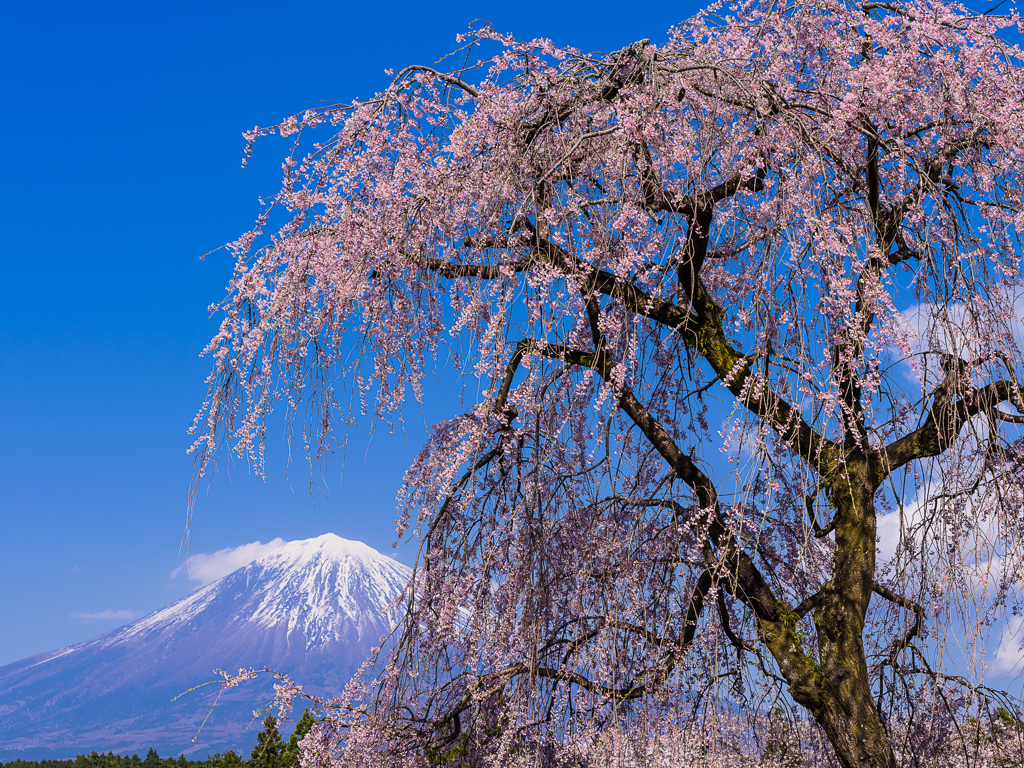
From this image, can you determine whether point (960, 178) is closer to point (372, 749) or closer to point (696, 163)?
point (696, 163)

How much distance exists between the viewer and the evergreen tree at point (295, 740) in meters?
8.05

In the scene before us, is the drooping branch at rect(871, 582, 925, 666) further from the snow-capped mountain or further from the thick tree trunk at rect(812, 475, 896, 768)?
the snow-capped mountain

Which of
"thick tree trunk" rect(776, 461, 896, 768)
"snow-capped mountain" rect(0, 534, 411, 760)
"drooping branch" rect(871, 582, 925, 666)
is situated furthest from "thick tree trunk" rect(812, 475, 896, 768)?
"snow-capped mountain" rect(0, 534, 411, 760)

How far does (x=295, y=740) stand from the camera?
872cm

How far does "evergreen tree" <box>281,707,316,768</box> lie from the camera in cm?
805

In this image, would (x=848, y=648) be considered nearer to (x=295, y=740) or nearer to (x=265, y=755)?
(x=295, y=740)

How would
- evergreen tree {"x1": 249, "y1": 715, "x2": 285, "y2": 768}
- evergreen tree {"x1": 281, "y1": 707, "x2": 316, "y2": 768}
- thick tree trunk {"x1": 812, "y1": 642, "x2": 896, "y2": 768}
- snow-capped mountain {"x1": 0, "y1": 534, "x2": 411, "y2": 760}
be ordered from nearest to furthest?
thick tree trunk {"x1": 812, "y1": 642, "x2": 896, "y2": 768} < evergreen tree {"x1": 281, "y1": 707, "x2": 316, "y2": 768} < evergreen tree {"x1": 249, "y1": 715, "x2": 285, "y2": 768} < snow-capped mountain {"x1": 0, "y1": 534, "x2": 411, "y2": 760}

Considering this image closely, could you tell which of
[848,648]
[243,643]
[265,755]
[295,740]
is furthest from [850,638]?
[243,643]

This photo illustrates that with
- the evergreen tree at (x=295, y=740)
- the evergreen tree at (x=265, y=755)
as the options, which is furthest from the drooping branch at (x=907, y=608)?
the evergreen tree at (x=265, y=755)

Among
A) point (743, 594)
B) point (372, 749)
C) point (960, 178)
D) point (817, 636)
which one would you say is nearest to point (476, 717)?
point (372, 749)

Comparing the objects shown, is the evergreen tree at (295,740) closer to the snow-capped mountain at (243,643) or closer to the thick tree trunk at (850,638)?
the thick tree trunk at (850,638)

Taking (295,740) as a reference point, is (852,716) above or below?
above

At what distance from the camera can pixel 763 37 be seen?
4.37m

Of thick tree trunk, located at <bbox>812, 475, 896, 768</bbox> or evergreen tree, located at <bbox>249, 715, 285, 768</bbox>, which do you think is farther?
evergreen tree, located at <bbox>249, 715, 285, 768</bbox>
